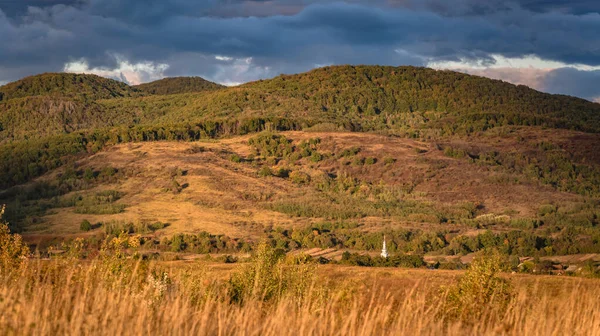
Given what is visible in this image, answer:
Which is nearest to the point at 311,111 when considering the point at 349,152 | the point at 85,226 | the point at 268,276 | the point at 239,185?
the point at 349,152

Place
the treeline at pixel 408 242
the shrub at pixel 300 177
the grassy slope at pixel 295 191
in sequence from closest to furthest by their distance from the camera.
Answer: the treeline at pixel 408 242 < the grassy slope at pixel 295 191 < the shrub at pixel 300 177

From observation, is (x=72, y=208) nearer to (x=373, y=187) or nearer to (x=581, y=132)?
(x=373, y=187)

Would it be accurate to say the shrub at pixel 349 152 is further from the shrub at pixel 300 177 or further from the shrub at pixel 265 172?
the shrub at pixel 265 172

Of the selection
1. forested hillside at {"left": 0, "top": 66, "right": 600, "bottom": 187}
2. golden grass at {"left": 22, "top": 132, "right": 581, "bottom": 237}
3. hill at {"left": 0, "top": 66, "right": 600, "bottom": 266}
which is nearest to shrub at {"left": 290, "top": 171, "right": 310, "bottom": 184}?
hill at {"left": 0, "top": 66, "right": 600, "bottom": 266}

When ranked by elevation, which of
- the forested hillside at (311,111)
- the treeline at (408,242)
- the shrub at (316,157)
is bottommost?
the treeline at (408,242)

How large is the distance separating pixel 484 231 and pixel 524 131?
52921 mm

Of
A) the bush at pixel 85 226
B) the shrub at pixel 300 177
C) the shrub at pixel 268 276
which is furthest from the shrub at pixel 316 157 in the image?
the shrub at pixel 268 276

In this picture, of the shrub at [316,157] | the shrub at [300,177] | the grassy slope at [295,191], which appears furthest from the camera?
the shrub at [316,157]

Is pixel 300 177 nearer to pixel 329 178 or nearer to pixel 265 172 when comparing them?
pixel 329 178

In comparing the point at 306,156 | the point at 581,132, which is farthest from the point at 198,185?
the point at 581,132

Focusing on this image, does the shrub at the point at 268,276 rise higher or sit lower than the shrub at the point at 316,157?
lower

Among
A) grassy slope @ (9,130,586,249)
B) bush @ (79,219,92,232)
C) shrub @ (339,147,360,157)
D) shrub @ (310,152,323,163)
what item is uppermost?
shrub @ (339,147,360,157)

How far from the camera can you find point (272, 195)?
102812mm

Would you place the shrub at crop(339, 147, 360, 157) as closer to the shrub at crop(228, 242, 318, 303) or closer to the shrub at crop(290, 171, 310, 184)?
the shrub at crop(290, 171, 310, 184)
